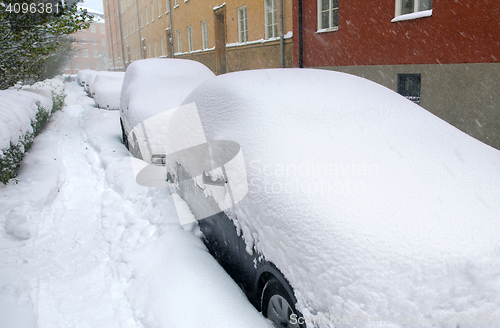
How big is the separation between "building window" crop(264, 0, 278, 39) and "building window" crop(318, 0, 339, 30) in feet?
9.17

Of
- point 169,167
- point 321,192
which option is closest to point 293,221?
point 321,192

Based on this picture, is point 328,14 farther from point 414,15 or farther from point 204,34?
point 204,34

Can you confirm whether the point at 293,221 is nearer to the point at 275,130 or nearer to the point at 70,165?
the point at 275,130

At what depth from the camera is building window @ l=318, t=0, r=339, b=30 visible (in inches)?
418

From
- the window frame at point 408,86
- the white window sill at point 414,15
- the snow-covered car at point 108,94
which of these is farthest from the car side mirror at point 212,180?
the snow-covered car at point 108,94

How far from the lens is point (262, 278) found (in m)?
2.25

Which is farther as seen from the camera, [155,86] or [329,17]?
[329,17]

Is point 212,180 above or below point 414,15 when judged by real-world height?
below

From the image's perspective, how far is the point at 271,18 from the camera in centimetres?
1396

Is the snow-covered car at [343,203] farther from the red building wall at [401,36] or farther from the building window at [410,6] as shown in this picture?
the building window at [410,6]

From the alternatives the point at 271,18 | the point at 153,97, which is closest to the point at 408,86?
the point at 153,97

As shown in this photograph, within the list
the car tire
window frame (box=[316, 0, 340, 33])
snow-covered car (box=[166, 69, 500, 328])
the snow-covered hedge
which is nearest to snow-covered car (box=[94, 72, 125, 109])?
the snow-covered hedge

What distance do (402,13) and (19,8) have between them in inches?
298

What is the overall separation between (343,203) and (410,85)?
299 inches
